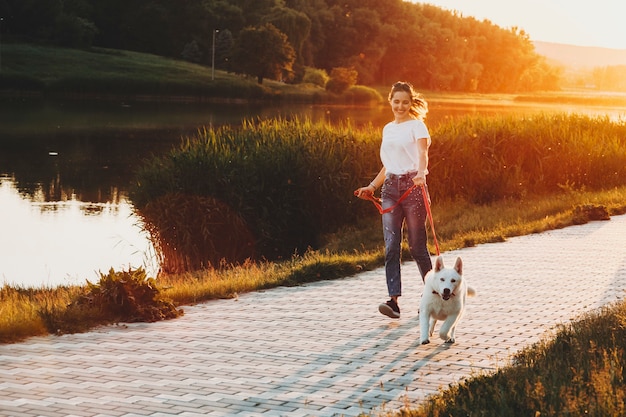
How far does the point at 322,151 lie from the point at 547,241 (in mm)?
6766

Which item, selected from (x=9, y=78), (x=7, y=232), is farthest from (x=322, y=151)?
(x=9, y=78)

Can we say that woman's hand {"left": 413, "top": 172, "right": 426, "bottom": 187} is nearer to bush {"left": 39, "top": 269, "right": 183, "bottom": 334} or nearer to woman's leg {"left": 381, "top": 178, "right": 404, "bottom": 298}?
woman's leg {"left": 381, "top": 178, "right": 404, "bottom": 298}

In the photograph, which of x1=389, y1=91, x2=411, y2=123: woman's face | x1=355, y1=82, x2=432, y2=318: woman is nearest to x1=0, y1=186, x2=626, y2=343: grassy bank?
x1=355, y1=82, x2=432, y2=318: woman

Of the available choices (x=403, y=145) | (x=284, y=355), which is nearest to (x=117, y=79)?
(x=403, y=145)

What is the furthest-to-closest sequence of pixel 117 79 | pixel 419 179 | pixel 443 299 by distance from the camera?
1. pixel 117 79
2. pixel 419 179
3. pixel 443 299

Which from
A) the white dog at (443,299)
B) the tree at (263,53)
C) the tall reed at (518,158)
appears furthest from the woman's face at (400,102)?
the tree at (263,53)

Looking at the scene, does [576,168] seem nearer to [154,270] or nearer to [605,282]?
[154,270]

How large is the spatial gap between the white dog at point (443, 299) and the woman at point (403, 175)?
95 centimetres

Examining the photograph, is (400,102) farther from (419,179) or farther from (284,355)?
(284,355)

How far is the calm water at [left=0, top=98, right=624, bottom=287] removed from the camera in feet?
66.2

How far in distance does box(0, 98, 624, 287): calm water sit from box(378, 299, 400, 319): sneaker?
27.1 ft

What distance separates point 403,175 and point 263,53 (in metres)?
93.4

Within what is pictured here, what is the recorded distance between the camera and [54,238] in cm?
2248

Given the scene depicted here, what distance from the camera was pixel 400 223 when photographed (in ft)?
28.7
